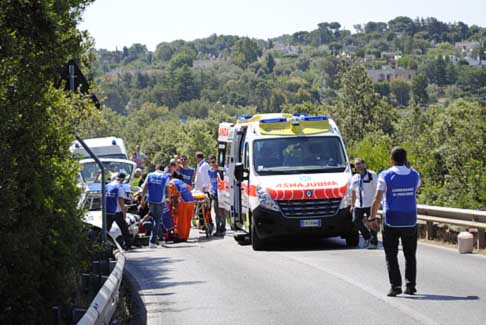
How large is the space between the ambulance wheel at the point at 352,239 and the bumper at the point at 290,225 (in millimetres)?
290

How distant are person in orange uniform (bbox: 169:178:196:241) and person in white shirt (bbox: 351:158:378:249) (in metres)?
4.74

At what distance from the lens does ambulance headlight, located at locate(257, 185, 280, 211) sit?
17703mm

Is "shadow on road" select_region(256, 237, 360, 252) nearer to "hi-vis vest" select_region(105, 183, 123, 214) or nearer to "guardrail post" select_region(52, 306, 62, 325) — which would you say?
"hi-vis vest" select_region(105, 183, 123, 214)

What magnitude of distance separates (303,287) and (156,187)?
26.1 ft

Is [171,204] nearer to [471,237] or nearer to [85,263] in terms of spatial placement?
[471,237]

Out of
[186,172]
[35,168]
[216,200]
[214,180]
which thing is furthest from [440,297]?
[186,172]

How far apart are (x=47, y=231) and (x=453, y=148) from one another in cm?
4909

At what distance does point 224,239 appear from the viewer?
72.1ft

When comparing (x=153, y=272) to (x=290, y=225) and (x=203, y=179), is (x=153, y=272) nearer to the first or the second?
(x=290, y=225)

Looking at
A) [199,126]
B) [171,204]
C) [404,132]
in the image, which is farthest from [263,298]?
[199,126]

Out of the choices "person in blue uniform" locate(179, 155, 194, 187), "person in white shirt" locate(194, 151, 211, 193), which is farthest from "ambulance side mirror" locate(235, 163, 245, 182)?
"person in blue uniform" locate(179, 155, 194, 187)

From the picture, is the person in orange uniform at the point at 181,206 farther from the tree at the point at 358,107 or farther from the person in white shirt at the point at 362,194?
the tree at the point at 358,107

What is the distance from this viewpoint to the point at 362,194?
17406 millimetres

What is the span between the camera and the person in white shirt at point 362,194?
17391 mm
